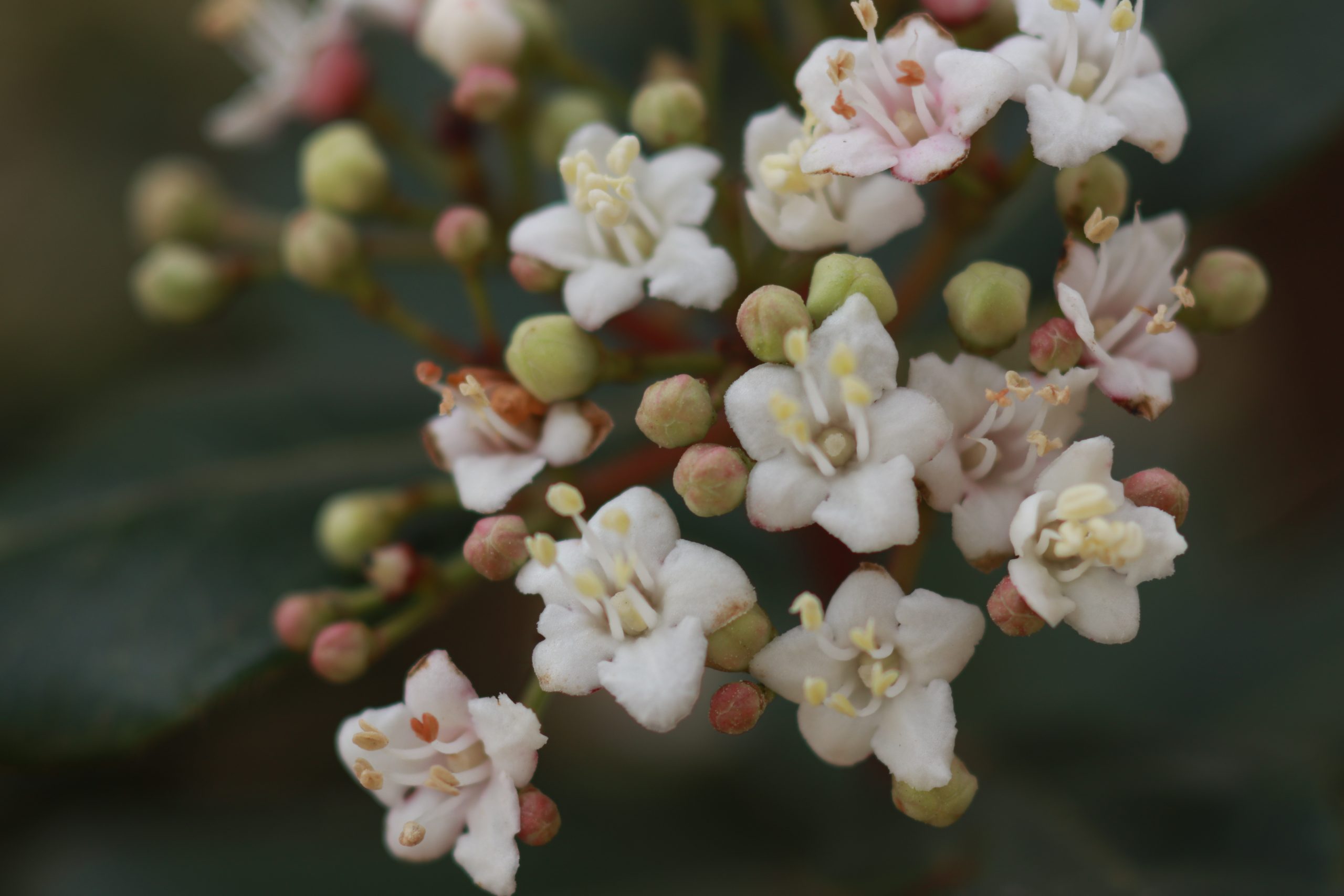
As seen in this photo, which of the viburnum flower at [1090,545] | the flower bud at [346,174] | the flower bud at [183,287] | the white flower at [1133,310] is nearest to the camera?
the viburnum flower at [1090,545]

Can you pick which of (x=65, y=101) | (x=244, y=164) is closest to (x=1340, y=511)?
(x=244, y=164)

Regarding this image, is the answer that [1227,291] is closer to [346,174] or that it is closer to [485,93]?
[485,93]

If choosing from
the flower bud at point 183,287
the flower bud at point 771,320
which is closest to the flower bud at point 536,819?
the flower bud at point 771,320

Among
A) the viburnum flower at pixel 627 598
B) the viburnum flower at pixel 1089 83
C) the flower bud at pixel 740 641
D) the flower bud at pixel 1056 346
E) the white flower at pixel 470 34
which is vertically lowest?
the flower bud at pixel 740 641

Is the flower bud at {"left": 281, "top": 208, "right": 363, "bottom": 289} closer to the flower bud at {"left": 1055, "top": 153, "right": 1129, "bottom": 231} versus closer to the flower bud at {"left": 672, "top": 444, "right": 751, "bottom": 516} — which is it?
the flower bud at {"left": 672, "top": 444, "right": 751, "bottom": 516}

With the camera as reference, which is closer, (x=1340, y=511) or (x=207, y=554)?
(x=207, y=554)

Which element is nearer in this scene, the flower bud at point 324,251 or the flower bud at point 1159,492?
the flower bud at point 1159,492

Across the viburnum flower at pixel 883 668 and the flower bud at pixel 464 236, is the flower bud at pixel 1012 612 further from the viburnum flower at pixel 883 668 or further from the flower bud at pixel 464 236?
the flower bud at pixel 464 236

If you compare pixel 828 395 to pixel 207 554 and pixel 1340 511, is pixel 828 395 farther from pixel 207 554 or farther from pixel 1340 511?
pixel 1340 511
